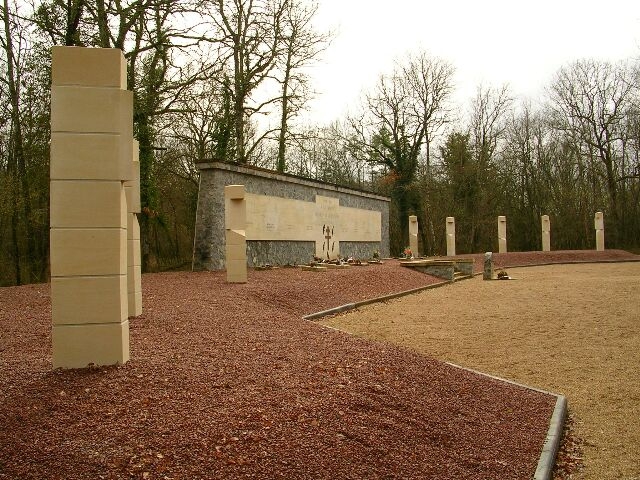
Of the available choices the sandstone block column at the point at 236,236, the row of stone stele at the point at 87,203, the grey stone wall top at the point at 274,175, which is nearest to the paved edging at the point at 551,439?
the row of stone stele at the point at 87,203

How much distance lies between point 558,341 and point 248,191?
40.4ft

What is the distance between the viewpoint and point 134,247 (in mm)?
9875

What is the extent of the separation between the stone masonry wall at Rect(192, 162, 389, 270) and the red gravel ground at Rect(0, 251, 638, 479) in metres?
10.8

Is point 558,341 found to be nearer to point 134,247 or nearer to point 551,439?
point 551,439

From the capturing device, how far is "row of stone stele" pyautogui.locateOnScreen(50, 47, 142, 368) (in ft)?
18.9

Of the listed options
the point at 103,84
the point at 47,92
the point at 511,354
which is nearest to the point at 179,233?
the point at 47,92

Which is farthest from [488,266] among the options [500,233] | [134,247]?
[134,247]

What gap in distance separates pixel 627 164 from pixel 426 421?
41.8 meters

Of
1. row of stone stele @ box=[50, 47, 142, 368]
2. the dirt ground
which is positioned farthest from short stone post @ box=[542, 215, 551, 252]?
row of stone stele @ box=[50, 47, 142, 368]

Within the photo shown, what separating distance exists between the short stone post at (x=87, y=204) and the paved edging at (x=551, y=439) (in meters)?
3.75

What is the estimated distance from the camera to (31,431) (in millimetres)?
4145

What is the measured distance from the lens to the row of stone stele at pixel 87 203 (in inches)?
226

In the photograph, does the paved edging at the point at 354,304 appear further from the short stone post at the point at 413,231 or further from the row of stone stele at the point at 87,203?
the short stone post at the point at 413,231

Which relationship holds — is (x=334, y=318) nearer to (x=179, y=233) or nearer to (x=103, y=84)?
(x=103, y=84)
